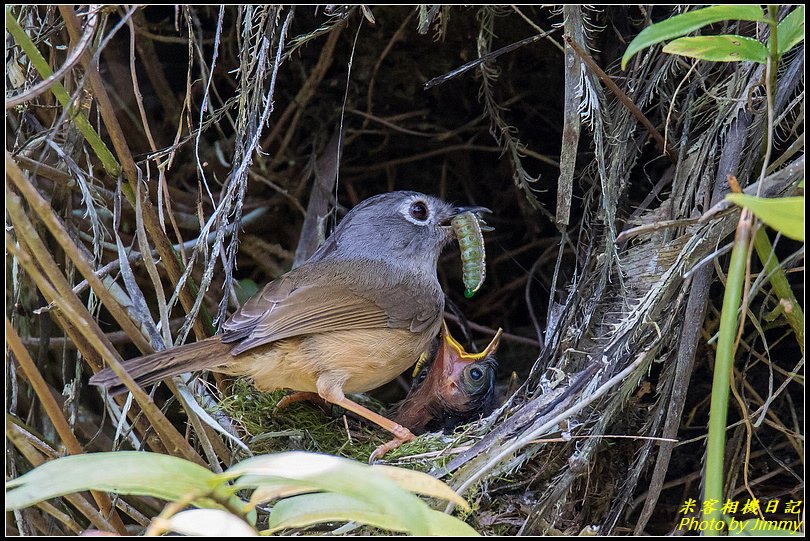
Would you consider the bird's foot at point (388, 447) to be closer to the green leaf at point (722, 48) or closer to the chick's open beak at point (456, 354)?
the chick's open beak at point (456, 354)

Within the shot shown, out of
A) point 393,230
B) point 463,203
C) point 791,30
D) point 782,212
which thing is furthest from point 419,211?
point 782,212

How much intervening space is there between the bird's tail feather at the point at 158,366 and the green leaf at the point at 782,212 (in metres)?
2.20

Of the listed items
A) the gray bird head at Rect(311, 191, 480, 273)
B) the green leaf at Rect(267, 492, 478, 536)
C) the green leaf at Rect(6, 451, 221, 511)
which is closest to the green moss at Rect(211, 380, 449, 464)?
the gray bird head at Rect(311, 191, 480, 273)

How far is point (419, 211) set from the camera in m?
5.04

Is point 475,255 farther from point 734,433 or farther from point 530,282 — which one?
point 734,433

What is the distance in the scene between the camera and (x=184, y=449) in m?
2.69

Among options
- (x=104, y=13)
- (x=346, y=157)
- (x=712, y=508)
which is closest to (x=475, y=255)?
(x=346, y=157)

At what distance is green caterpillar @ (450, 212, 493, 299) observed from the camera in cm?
480

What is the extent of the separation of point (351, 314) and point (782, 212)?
273cm

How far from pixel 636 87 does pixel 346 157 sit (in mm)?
2380

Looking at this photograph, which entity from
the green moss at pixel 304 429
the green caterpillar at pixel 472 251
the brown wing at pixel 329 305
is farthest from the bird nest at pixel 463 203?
the green caterpillar at pixel 472 251

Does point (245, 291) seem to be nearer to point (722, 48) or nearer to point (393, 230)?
point (393, 230)

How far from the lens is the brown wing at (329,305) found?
4.00 metres

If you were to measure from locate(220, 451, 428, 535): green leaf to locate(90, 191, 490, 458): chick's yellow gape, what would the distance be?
5.56 feet
